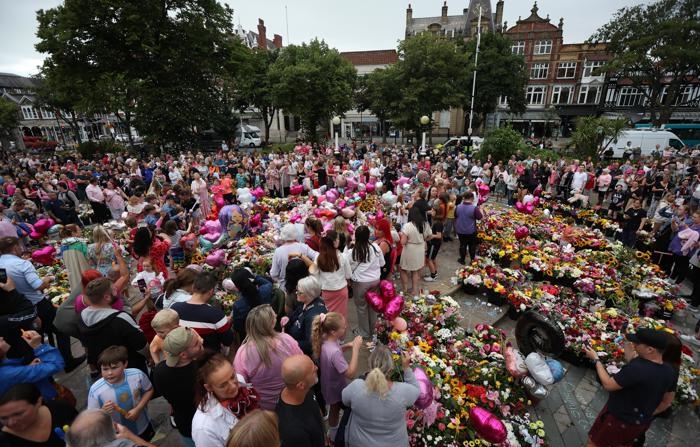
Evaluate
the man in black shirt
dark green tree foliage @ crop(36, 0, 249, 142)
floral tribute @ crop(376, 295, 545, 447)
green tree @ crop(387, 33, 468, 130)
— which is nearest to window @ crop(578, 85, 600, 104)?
green tree @ crop(387, 33, 468, 130)

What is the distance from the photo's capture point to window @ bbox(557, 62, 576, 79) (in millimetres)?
38094

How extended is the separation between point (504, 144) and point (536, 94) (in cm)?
3080

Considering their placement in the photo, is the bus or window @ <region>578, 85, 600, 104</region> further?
window @ <region>578, 85, 600, 104</region>

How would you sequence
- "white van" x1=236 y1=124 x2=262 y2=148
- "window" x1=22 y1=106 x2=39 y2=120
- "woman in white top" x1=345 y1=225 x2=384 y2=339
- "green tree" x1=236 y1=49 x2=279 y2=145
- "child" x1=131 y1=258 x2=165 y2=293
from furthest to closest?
"window" x1=22 y1=106 x2=39 y2=120 < "white van" x1=236 y1=124 x2=262 y2=148 < "green tree" x1=236 y1=49 x2=279 y2=145 < "child" x1=131 y1=258 x2=165 y2=293 < "woman in white top" x1=345 y1=225 x2=384 y2=339

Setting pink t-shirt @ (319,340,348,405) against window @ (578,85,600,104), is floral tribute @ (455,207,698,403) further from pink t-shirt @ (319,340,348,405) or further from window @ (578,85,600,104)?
window @ (578,85,600,104)

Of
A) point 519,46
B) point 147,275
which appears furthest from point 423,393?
point 519,46

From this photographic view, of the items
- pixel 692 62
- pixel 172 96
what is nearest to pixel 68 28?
pixel 172 96

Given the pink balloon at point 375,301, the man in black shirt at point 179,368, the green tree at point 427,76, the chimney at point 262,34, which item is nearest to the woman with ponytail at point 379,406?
the man in black shirt at point 179,368

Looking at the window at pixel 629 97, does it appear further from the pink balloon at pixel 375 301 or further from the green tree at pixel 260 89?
the pink balloon at pixel 375 301

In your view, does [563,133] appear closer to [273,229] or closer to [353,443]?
[273,229]

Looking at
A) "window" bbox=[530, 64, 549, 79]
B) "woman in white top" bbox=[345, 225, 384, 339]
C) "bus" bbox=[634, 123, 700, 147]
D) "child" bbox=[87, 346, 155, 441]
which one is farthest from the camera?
"window" bbox=[530, 64, 549, 79]

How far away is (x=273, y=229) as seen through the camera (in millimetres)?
7746

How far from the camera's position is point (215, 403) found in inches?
88.3

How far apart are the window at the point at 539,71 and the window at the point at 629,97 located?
315 inches
